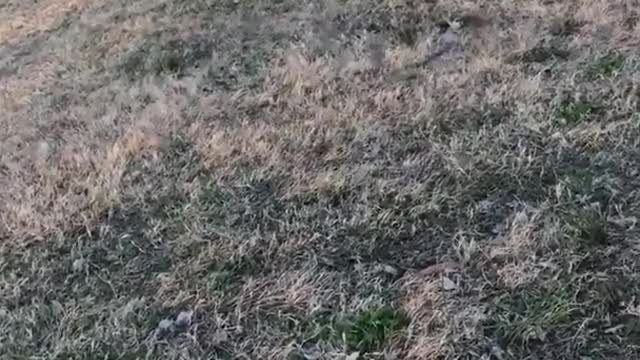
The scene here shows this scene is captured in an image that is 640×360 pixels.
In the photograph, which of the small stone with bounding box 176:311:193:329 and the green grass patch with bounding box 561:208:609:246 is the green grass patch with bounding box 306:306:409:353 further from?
the green grass patch with bounding box 561:208:609:246

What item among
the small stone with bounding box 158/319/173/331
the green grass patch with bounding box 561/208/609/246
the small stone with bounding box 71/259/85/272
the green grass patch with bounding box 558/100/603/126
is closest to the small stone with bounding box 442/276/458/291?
the green grass patch with bounding box 561/208/609/246

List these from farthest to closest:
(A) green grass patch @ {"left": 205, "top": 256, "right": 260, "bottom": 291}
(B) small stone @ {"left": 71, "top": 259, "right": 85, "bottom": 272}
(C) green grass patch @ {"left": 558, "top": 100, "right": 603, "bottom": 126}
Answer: (C) green grass patch @ {"left": 558, "top": 100, "right": 603, "bottom": 126}
(B) small stone @ {"left": 71, "top": 259, "right": 85, "bottom": 272}
(A) green grass patch @ {"left": 205, "top": 256, "right": 260, "bottom": 291}

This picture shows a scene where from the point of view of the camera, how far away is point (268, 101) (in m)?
6.44

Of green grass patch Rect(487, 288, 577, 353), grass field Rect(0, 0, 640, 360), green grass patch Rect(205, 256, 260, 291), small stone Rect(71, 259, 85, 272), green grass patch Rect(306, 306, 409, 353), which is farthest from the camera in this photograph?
small stone Rect(71, 259, 85, 272)

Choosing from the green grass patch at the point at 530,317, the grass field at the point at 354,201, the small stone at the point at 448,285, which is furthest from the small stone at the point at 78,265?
the green grass patch at the point at 530,317

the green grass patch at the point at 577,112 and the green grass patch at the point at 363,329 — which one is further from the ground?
the green grass patch at the point at 577,112

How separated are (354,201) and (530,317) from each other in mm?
1458

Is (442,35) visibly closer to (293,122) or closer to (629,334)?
(293,122)

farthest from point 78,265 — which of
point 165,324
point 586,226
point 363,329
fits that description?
point 586,226

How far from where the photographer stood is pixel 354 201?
15.4 ft

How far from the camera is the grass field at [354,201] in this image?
3717 millimetres

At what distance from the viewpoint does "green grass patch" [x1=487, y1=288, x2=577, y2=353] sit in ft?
11.3

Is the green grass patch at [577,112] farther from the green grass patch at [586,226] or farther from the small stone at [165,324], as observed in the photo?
the small stone at [165,324]

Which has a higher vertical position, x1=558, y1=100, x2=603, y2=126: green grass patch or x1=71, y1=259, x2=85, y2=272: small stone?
x1=558, y1=100, x2=603, y2=126: green grass patch
